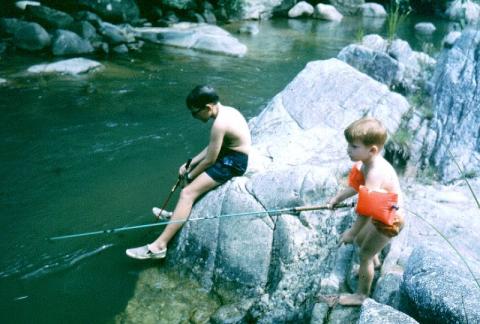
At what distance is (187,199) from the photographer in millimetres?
4598

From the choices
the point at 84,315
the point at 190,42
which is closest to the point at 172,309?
the point at 84,315

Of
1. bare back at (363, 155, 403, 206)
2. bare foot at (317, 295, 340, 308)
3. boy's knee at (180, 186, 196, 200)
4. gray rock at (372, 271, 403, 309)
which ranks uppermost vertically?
bare back at (363, 155, 403, 206)

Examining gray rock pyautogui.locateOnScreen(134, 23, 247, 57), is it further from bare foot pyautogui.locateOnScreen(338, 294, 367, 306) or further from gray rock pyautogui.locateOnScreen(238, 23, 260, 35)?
bare foot pyautogui.locateOnScreen(338, 294, 367, 306)

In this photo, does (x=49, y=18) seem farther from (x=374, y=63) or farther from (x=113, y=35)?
(x=374, y=63)

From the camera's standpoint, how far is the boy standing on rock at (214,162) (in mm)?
4359

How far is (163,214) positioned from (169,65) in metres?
8.42

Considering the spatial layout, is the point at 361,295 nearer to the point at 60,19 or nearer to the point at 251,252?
the point at 251,252

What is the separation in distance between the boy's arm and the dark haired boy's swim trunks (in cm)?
8

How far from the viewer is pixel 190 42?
14891mm

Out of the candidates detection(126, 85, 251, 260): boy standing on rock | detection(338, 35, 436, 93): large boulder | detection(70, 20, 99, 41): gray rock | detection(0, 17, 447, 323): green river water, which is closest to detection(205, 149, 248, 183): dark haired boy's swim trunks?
detection(126, 85, 251, 260): boy standing on rock

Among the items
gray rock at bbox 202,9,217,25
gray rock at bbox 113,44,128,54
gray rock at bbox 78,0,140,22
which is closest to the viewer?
gray rock at bbox 113,44,128,54

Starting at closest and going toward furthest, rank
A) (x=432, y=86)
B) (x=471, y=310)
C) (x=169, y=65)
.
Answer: (x=471, y=310), (x=432, y=86), (x=169, y=65)

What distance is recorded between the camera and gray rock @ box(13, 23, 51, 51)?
1271 centimetres

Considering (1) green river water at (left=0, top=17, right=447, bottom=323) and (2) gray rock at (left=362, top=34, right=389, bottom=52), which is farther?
(2) gray rock at (left=362, top=34, right=389, bottom=52)
